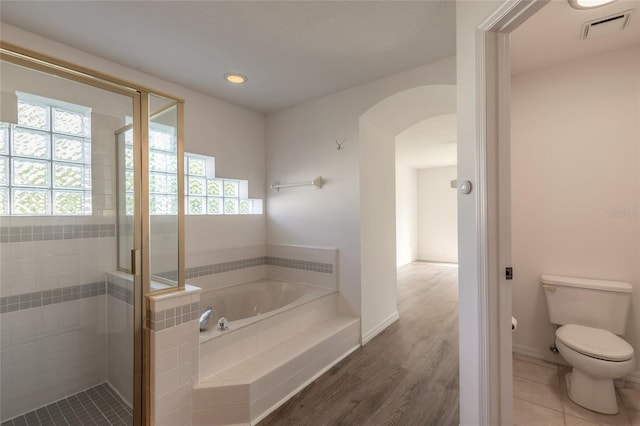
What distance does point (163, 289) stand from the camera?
162 centimetres

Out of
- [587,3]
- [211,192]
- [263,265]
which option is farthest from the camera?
[263,265]

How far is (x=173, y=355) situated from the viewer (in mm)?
1547

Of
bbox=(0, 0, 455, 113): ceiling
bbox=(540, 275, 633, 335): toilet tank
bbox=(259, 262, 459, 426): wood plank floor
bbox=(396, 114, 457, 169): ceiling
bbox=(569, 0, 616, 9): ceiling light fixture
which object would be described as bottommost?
bbox=(259, 262, 459, 426): wood plank floor

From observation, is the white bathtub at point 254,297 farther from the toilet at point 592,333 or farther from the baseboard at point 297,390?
the toilet at point 592,333

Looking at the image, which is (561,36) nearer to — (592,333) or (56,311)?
(592,333)

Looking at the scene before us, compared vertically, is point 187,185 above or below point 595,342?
above

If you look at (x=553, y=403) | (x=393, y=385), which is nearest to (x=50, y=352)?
(x=393, y=385)

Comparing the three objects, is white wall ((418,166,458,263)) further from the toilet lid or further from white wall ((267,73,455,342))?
the toilet lid

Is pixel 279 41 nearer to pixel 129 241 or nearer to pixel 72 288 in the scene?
pixel 129 241

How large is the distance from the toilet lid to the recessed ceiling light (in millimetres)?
3117

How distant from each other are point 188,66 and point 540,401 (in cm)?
352

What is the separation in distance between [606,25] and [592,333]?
77.7 inches

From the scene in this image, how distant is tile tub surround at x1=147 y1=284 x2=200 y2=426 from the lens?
1493mm

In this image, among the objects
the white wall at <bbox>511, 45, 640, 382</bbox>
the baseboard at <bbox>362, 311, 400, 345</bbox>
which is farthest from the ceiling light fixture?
the baseboard at <bbox>362, 311, 400, 345</bbox>
